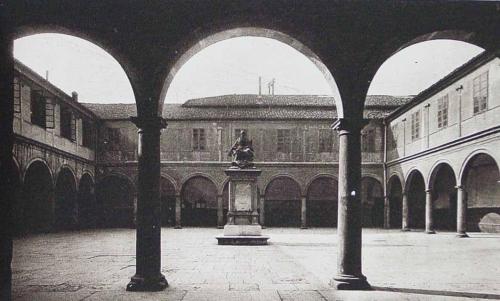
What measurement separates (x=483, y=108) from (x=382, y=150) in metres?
12.2

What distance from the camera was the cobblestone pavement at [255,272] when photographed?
7.62 metres

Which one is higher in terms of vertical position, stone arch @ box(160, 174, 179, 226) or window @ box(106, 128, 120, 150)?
window @ box(106, 128, 120, 150)

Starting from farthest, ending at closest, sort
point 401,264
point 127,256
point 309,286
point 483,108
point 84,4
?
point 483,108, point 127,256, point 401,264, point 309,286, point 84,4

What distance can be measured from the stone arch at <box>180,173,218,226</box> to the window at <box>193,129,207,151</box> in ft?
7.89

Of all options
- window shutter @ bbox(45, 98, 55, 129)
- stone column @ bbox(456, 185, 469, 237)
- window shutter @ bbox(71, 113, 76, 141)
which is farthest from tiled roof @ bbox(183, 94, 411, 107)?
stone column @ bbox(456, 185, 469, 237)

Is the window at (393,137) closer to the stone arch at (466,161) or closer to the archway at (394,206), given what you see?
the archway at (394,206)

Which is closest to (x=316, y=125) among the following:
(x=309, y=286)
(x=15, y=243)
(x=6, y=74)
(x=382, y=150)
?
(x=382, y=150)

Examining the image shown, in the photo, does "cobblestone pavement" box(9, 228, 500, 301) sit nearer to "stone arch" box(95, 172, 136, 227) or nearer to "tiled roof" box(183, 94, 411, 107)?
"stone arch" box(95, 172, 136, 227)

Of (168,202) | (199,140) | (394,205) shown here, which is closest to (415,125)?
(394,205)

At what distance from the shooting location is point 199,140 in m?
30.9

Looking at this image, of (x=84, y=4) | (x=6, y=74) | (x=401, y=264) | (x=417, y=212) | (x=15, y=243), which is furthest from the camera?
(x=417, y=212)

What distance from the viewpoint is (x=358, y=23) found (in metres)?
7.79

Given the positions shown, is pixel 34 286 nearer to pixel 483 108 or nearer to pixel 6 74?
pixel 6 74

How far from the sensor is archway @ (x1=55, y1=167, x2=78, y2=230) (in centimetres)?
2658
